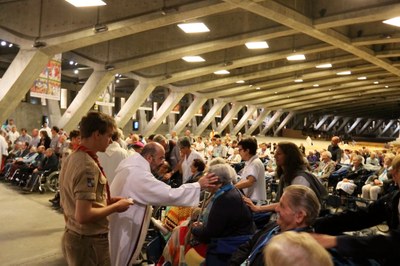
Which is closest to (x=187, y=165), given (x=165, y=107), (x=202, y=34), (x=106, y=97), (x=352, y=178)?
(x=352, y=178)

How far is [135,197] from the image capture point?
9.78 feet

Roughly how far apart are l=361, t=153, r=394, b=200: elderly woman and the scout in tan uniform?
7553mm

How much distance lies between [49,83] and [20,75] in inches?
46.1

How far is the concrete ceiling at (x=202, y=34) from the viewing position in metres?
Answer: 9.76

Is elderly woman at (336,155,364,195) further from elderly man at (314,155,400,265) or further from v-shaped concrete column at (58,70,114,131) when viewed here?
v-shaped concrete column at (58,70,114,131)

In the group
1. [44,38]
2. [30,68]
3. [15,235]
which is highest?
[44,38]

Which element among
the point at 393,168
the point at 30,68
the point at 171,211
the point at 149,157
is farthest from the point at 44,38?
the point at 393,168

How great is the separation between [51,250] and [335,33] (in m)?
10.8

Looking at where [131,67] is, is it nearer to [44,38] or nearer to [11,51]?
[44,38]

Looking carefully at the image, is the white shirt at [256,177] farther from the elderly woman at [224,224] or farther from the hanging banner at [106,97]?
the hanging banner at [106,97]

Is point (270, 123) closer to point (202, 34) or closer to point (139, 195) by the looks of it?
point (202, 34)

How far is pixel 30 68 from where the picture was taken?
11305 mm

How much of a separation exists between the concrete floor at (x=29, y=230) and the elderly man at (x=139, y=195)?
6.92 feet

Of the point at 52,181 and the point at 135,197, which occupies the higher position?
the point at 135,197
